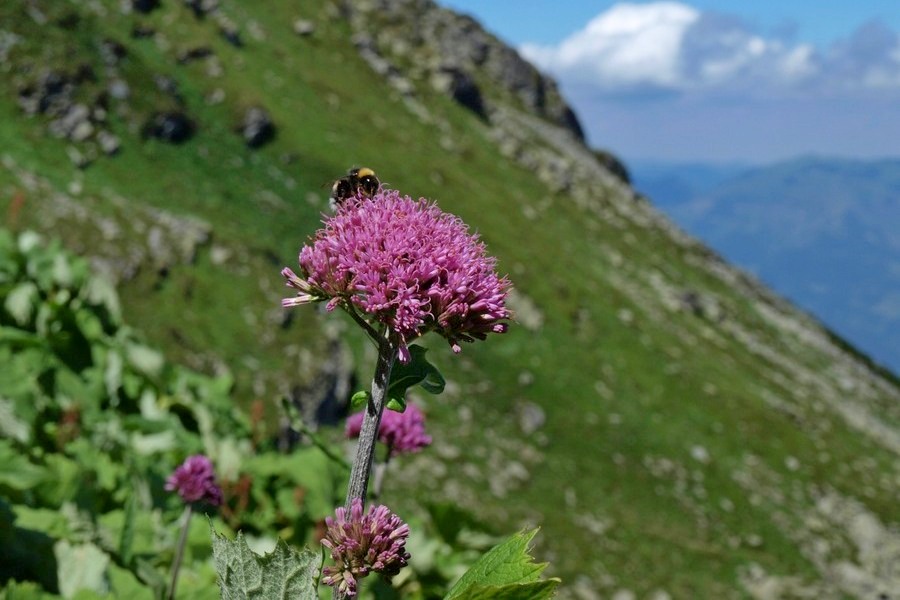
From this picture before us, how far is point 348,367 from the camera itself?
40.6 m

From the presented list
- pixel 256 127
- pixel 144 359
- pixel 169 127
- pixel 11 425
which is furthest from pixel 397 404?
pixel 256 127

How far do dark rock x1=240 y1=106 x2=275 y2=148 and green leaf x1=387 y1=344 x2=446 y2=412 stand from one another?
204ft

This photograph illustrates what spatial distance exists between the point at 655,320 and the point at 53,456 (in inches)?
3150

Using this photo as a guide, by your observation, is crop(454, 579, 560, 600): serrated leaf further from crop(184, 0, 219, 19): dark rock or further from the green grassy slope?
crop(184, 0, 219, 19): dark rock

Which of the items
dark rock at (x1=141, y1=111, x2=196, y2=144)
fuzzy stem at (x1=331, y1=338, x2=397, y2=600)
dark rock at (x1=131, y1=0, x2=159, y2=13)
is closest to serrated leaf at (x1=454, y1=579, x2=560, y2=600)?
fuzzy stem at (x1=331, y1=338, x2=397, y2=600)

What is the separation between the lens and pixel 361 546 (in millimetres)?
2885

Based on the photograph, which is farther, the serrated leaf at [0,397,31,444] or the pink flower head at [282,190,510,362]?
the serrated leaf at [0,397,31,444]

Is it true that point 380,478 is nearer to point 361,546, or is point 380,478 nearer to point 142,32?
point 361,546

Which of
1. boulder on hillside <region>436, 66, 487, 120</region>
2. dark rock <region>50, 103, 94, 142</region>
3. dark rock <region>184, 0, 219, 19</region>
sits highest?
boulder on hillside <region>436, 66, 487, 120</region>

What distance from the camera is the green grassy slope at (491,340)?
38875 millimetres

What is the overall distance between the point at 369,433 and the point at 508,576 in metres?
0.73

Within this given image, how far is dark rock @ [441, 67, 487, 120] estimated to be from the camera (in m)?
117

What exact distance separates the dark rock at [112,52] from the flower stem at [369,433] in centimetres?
6126

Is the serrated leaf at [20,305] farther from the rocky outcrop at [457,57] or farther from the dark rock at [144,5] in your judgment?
the rocky outcrop at [457,57]
